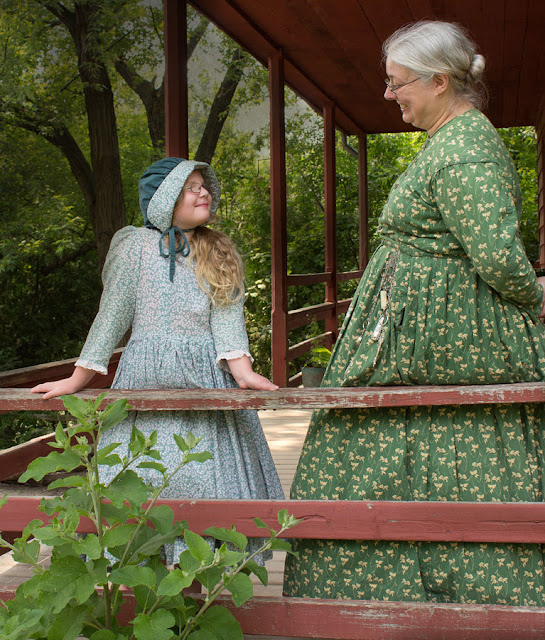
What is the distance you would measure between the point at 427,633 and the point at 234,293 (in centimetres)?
91

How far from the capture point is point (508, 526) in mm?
1797

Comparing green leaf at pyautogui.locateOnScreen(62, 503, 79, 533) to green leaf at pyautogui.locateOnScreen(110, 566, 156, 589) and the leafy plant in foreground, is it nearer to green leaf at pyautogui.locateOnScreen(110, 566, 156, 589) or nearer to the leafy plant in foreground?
the leafy plant in foreground

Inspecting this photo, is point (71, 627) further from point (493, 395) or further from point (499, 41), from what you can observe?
point (499, 41)

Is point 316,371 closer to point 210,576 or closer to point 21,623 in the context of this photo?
point 210,576

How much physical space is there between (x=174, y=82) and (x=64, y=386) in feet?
5.96

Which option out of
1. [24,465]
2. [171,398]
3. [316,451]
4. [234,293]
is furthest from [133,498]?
[24,465]

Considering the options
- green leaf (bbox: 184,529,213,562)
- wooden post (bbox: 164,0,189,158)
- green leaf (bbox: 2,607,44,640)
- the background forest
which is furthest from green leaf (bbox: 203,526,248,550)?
the background forest

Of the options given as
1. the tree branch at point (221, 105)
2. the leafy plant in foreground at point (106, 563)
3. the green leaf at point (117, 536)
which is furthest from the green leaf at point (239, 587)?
the tree branch at point (221, 105)

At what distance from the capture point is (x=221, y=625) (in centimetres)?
163

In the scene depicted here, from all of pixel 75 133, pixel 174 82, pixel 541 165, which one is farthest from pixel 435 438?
pixel 75 133

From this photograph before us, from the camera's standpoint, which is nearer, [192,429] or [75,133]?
[192,429]

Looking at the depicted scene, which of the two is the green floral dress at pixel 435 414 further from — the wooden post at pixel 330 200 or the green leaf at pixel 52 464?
the wooden post at pixel 330 200

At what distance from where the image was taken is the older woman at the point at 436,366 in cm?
182

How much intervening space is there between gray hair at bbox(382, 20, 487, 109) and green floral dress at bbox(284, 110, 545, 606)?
0.10m
